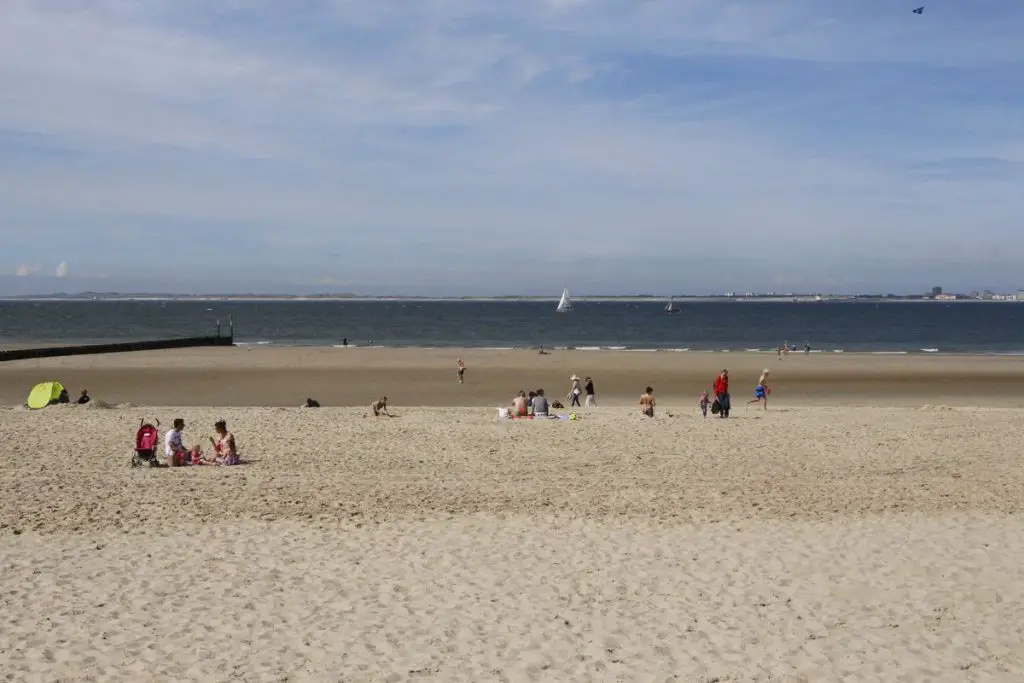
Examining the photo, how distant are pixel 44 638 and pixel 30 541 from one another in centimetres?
336

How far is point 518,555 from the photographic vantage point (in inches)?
419

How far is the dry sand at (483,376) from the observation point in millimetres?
32812

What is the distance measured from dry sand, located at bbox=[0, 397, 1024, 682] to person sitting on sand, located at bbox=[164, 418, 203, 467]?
677 millimetres

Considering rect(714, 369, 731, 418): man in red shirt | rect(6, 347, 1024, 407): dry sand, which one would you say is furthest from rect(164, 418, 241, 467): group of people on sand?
rect(6, 347, 1024, 407): dry sand

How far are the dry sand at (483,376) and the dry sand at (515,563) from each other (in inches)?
588

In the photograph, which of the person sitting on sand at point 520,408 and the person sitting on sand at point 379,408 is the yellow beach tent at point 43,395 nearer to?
the person sitting on sand at point 379,408

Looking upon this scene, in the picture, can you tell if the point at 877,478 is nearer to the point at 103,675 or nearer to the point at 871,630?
the point at 871,630

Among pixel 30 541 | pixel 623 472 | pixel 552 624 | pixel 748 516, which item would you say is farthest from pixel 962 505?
pixel 30 541

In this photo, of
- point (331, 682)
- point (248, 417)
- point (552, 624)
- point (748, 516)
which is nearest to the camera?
point (331, 682)

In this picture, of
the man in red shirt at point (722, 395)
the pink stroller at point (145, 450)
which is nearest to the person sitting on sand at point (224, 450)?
the pink stroller at point (145, 450)

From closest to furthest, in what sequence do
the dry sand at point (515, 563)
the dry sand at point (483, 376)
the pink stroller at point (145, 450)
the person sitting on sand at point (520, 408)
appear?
the dry sand at point (515, 563) < the pink stroller at point (145, 450) < the person sitting on sand at point (520, 408) < the dry sand at point (483, 376)

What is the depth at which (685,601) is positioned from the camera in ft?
29.9

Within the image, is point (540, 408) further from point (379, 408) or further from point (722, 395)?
point (722, 395)

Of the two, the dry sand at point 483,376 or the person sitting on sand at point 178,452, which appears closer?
the person sitting on sand at point 178,452
